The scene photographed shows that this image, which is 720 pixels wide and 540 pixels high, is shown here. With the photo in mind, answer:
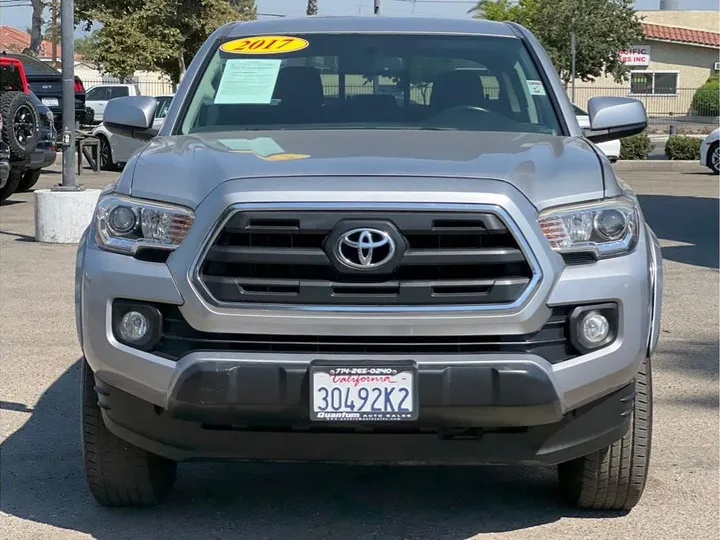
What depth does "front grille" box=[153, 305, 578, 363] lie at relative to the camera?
368cm

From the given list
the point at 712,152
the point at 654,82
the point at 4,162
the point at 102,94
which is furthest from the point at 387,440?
the point at 654,82

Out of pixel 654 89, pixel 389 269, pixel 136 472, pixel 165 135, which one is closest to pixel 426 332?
pixel 389 269

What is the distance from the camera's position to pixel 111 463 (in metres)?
4.28

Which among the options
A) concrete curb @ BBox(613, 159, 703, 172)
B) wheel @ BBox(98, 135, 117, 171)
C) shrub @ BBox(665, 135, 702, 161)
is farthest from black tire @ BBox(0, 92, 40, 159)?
shrub @ BBox(665, 135, 702, 161)

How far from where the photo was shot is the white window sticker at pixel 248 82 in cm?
517

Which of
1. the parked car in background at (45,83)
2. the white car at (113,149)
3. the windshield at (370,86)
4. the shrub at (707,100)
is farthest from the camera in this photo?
the shrub at (707,100)

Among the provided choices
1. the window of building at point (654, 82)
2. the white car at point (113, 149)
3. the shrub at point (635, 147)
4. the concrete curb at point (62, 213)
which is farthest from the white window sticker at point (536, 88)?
the window of building at point (654, 82)

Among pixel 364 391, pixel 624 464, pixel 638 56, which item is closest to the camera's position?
pixel 364 391

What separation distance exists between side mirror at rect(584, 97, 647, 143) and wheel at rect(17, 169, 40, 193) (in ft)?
43.1

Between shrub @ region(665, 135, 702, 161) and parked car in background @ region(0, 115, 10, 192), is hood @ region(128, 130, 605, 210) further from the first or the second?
shrub @ region(665, 135, 702, 161)

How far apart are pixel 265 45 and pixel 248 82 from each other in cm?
30

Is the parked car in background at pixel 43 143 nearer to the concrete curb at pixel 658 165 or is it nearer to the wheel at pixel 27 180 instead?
the wheel at pixel 27 180

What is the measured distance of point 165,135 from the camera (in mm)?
4973

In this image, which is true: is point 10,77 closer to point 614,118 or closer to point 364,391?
point 614,118
